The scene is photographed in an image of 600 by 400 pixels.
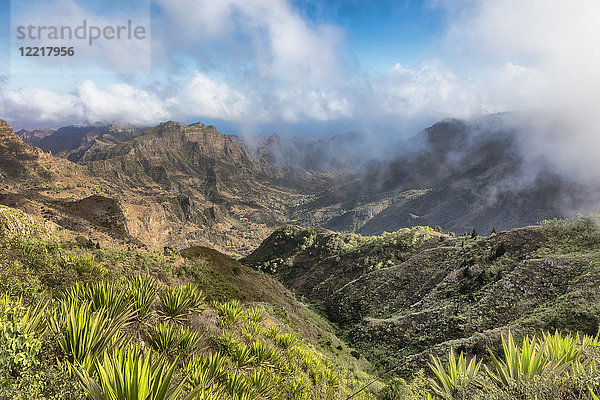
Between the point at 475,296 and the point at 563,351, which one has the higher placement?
the point at 563,351

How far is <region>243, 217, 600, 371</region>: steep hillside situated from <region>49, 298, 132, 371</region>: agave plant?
64.7ft

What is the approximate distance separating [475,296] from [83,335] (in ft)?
91.7

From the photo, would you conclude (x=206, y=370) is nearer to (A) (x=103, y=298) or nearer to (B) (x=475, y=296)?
(A) (x=103, y=298)

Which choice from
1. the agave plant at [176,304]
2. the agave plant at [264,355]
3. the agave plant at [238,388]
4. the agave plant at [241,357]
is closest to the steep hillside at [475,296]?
the agave plant at [264,355]

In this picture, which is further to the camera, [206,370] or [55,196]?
[55,196]

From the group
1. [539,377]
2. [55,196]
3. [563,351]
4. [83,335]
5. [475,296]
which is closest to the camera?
[83,335]

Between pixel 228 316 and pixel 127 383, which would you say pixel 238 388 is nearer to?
pixel 127 383

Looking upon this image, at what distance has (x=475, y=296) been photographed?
2283cm

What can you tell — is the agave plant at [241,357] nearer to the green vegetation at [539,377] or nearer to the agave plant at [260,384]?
the agave plant at [260,384]

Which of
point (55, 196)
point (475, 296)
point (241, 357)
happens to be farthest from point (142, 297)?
point (55, 196)

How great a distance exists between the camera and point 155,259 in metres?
13.0

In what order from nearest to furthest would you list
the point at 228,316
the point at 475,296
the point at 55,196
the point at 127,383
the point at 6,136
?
the point at 127,383
the point at 228,316
the point at 475,296
the point at 55,196
the point at 6,136

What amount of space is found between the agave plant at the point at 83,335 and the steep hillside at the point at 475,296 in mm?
19728

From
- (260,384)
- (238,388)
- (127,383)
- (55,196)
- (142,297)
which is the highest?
(55,196)
